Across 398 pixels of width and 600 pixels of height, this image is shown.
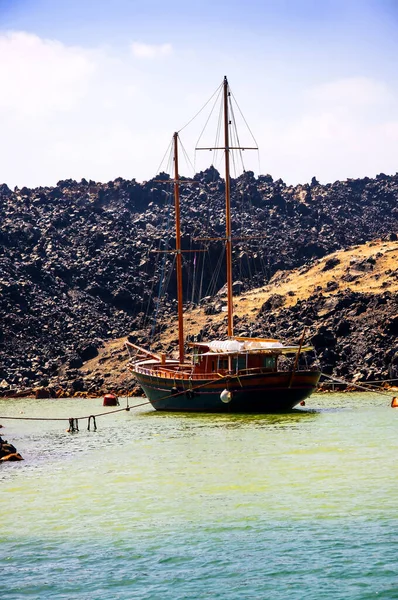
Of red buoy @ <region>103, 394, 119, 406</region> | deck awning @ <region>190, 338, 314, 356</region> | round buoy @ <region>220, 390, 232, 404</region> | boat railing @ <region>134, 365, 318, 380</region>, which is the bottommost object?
red buoy @ <region>103, 394, 119, 406</region>

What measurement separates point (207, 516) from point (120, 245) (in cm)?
11238

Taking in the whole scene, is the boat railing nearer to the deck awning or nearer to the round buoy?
the deck awning

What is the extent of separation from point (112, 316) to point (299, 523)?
98480 millimetres

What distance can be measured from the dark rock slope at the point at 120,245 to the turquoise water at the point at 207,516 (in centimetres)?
4254

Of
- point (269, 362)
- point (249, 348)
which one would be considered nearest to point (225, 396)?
point (269, 362)

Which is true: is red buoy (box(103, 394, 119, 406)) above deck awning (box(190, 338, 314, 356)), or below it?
below

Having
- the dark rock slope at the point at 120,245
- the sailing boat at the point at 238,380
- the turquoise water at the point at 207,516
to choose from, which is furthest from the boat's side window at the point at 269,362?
the dark rock slope at the point at 120,245

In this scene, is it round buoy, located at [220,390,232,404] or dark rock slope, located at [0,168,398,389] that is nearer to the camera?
round buoy, located at [220,390,232,404]

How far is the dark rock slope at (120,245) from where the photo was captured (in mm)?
108000

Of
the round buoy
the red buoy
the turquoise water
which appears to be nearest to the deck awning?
the round buoy

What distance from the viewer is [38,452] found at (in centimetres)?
4247

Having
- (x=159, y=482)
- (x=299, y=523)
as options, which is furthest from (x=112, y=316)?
(x=299, y=523)

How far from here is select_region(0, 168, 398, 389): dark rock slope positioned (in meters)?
108

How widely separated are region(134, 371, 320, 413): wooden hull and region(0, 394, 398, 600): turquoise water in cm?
895
